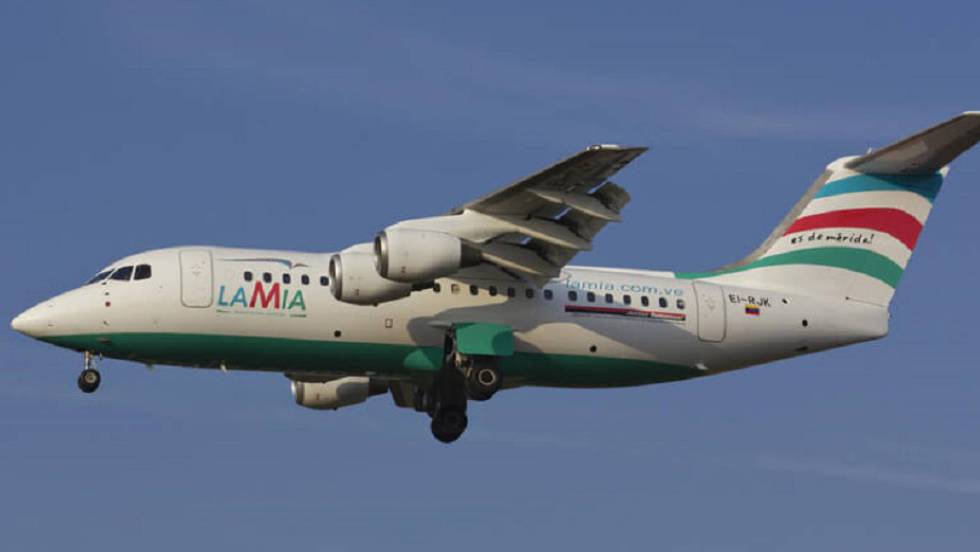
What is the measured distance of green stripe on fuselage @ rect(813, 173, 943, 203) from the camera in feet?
99.9

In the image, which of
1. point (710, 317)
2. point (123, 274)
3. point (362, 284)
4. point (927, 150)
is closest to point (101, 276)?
point (123, 274)

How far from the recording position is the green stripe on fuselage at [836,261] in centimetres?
3019

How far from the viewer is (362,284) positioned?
87.9 ft

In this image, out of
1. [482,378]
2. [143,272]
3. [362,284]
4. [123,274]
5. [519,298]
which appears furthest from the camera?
[519,298]

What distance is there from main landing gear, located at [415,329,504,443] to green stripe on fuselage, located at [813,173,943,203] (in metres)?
6.52

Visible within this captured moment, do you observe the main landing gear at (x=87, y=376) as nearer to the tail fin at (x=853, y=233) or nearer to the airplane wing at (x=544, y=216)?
the airplane wing at (x=544, y=216)

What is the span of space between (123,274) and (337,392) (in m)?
5.52

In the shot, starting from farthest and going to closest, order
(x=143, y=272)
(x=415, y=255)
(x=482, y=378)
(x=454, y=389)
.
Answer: (x=454, y=389)
(x=482, y=378)
(x=143, y=272)
(x=415, y=255)

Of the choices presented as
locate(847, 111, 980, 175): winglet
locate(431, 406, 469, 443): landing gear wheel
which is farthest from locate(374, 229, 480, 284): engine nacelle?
locate(847, 111, 980, 175): winglet

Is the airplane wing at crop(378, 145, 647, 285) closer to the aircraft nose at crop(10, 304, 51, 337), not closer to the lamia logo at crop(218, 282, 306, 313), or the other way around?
the lamia logo at crop(218, 282, 306, 313)

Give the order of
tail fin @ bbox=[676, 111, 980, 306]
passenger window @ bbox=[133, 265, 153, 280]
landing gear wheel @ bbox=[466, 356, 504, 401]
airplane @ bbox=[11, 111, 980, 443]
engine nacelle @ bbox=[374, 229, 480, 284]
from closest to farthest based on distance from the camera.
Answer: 1. engine nacelle @ bbox=[374, 229, 480, 284]
2. airplane @ bbox=[11, 111, 980, 443]
3. passenger window @ bbox=[133, 265, 153, 280]
4. landing gear wheel @ bbox=[466, 356, 504, 401]
5. tail fin @ bbox=[676, 111, 980, 306]

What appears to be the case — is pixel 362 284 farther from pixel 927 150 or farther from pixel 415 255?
pixel 927 150

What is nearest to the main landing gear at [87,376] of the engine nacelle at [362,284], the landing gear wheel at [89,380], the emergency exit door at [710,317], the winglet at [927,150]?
the landing gear wheel at [89,380]

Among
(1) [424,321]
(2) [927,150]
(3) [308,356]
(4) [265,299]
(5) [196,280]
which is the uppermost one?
(2) [927,150]
